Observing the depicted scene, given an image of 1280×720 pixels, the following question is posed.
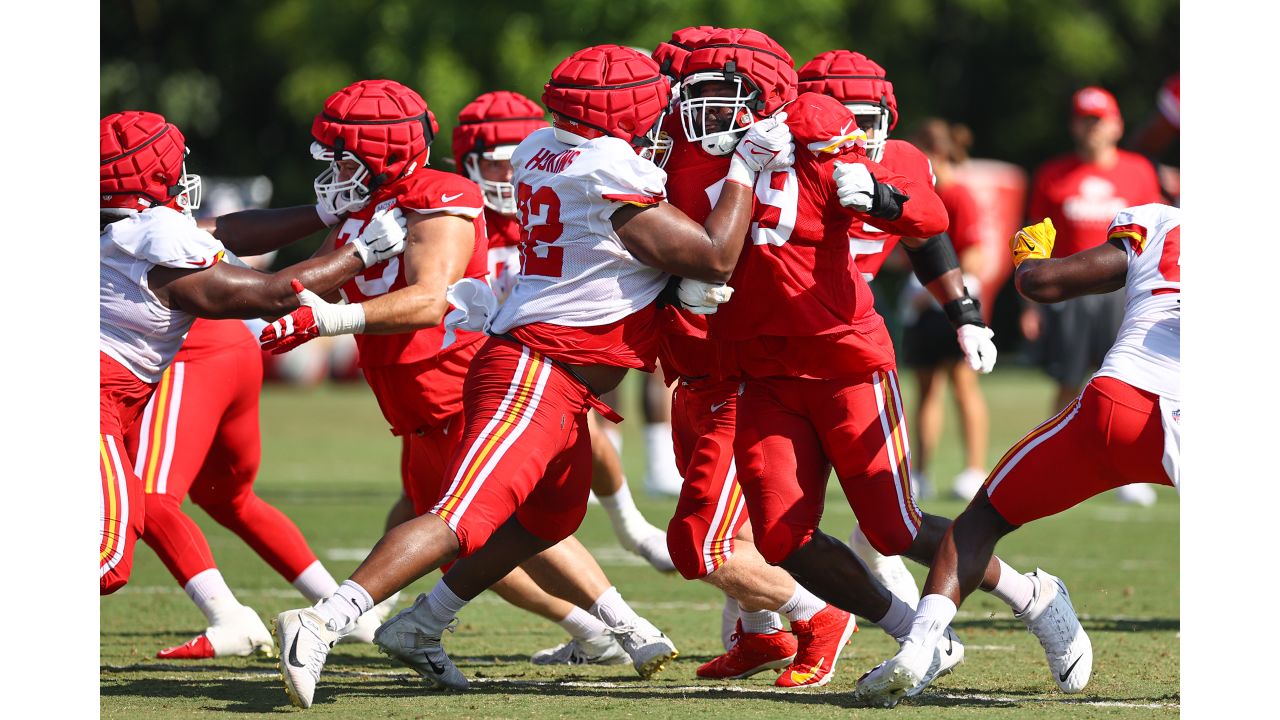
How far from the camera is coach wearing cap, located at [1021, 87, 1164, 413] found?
10305 millimetres

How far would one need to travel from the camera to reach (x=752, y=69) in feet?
16.4

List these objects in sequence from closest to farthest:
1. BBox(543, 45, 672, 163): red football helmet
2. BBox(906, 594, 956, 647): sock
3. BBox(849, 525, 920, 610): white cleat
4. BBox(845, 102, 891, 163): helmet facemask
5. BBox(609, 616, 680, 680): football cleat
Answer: BBox(906, 594, 956, 647): sock → BBox(543, 45, 672, 163): red football helmet → BBox(609, 616, 680, 680): football cleat → BBox(845, 102, 891, 163): helmet facemask → BBox(849, 525, 920, 610): white cleat

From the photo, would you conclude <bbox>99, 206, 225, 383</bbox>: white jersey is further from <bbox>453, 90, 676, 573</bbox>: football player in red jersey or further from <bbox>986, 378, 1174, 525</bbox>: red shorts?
<bbox>986, 378, 1174, 525</bbox>: red shorts

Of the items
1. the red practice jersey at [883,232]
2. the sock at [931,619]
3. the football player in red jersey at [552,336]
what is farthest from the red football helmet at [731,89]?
the sock at [931,619]

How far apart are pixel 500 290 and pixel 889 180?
196cm

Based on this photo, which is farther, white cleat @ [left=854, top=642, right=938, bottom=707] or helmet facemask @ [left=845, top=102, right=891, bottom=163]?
helmet facemask @ [left=845, top=102, right=891, bottom=163]

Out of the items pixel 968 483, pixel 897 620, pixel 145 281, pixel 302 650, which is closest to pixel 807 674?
pixel 897 620

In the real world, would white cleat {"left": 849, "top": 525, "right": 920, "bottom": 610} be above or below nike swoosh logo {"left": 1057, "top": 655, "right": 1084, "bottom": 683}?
below

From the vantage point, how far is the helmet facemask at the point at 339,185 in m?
5.56

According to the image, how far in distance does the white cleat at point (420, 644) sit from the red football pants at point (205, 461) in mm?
1157

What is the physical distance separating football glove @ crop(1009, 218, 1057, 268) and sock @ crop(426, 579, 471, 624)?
1.98m

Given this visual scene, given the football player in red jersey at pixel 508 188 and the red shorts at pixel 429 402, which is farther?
the football player in red jersey at pixel 508 188

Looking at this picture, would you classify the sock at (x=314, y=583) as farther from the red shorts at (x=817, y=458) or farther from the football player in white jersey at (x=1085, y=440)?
the football player in white jersey at (x=1085, y=440)

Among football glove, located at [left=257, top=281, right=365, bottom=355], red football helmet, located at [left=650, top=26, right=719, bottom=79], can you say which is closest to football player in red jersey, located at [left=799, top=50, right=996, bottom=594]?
red football helmet, located at [left=650, top=26, right=719, bottom=79]
